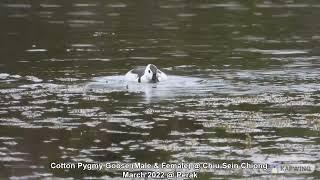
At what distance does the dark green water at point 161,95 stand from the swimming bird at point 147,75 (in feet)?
0.99

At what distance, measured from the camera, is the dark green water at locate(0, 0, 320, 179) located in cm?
1532

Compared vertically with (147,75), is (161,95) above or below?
below

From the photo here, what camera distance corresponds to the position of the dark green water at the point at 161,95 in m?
15.3

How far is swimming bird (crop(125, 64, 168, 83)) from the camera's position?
23.1 metres

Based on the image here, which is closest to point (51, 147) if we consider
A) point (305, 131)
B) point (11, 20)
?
point (305, 131)

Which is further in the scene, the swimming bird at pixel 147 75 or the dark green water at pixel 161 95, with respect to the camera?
the swimming bird at pixel 147 75

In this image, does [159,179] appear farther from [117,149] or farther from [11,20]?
[11,20]

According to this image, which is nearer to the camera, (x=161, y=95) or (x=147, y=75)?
(x=161, y=95)

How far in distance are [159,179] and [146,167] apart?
78 centimetres

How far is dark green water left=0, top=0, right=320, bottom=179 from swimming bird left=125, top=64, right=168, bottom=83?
0.30 m

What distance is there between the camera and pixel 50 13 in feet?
145

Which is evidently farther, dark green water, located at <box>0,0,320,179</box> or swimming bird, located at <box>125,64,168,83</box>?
swimming bird, located at <box>125,64,168,83</box>

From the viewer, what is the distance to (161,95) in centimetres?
2136

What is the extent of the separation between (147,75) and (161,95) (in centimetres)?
204
